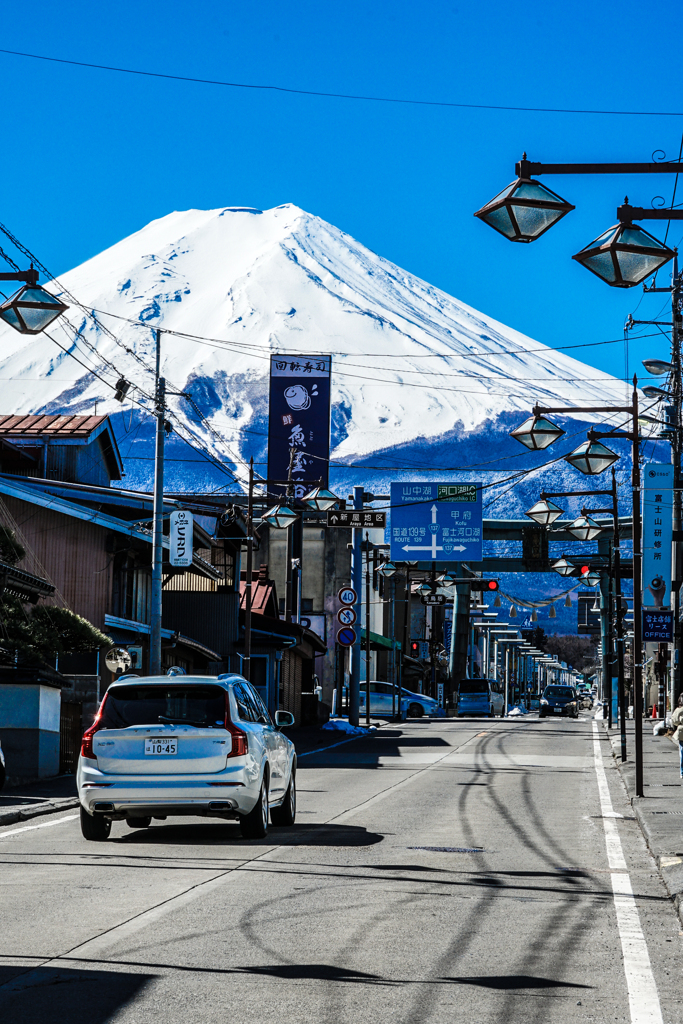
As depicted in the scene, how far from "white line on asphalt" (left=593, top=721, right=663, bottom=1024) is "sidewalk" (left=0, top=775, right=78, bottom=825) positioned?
6.78 m

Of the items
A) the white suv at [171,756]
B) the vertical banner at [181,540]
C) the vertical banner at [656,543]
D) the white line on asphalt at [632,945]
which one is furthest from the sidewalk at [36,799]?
the vertical banner at [656,543]

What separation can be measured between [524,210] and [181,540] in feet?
80.7

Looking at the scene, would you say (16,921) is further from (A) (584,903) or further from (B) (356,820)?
(B) (356,820)

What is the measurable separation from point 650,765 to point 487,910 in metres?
17.5

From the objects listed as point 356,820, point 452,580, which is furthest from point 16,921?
point 452,580

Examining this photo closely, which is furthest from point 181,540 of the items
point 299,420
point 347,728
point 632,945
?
point 299,420

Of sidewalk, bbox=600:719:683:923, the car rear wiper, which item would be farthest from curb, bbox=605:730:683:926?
the car rear wiper

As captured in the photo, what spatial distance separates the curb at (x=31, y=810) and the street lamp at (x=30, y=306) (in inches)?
241

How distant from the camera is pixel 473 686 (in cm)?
6444

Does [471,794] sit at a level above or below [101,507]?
below

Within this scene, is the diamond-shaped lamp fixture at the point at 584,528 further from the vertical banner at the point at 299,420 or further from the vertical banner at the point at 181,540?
the vertical banner at the point at 299,420

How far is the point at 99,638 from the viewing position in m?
22.9

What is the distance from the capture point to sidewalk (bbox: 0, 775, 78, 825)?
1495 centimetres

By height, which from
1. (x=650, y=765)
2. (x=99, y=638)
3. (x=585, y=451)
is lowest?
(x=650, y=765)
